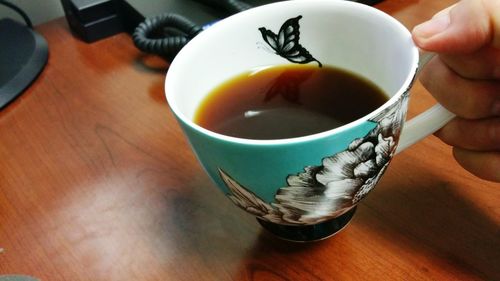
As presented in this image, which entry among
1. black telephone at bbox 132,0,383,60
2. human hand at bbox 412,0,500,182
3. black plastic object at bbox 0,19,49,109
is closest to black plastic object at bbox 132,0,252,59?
black telephone at bbox 132,0,383,60

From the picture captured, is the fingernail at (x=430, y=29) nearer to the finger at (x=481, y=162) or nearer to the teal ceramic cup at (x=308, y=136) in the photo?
the teal ceramic cup at (x=308, y=136)

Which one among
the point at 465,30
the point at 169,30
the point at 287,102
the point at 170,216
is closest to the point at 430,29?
the point at 465,30

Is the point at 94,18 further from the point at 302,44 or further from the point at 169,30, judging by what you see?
the point at 302,44

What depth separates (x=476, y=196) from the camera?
0.39m

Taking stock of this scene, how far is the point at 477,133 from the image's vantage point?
386 mm

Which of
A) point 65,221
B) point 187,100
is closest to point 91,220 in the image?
point 65,221

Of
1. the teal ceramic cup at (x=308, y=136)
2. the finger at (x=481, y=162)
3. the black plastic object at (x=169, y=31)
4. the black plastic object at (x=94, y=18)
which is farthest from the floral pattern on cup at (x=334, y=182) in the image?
the black plastic object at (x=94, y=18)

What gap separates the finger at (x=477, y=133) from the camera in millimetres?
381

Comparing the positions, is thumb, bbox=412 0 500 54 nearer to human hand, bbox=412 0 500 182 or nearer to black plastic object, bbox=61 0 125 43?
human hand, bbox=412 0 500 182

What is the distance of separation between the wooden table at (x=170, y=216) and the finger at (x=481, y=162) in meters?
0.02

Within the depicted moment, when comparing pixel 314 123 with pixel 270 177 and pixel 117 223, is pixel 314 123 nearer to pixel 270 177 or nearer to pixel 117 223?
pixel 270 177

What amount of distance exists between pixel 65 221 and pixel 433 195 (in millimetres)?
306

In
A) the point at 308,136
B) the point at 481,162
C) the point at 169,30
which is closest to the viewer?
the point at 308,136

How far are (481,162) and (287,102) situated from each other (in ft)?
0.51
